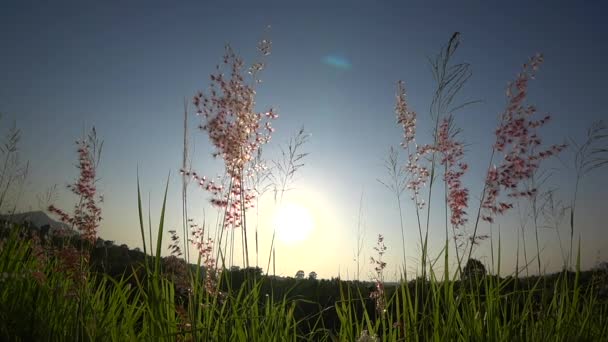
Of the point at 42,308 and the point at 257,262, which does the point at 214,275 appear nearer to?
the point at 257,262

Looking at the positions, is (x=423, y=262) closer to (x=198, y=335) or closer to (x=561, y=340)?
(x=561, y=340)

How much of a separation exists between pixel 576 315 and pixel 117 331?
3.42 meters

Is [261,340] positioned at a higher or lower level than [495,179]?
lower

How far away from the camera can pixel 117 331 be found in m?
2.96

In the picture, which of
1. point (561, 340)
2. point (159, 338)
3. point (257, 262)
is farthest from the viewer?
point (257, 262)

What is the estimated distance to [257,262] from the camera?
3396 mm

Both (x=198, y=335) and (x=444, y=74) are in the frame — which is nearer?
(x=198, y=335)

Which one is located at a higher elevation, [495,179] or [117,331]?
[495,179]

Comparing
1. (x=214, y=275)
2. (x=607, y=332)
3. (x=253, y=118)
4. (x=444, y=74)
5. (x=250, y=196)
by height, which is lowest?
(x=607, y=332)

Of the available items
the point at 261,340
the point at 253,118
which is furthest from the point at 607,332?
the point at 253,118

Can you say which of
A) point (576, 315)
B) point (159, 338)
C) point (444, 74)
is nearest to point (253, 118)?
point (444, 74)

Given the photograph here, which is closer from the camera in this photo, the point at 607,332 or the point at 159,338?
the point at 159,338

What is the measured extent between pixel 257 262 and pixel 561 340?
2157 millimetres

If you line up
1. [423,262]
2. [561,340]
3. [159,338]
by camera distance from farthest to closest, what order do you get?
[423,262]
[561,340]
[159,338]
